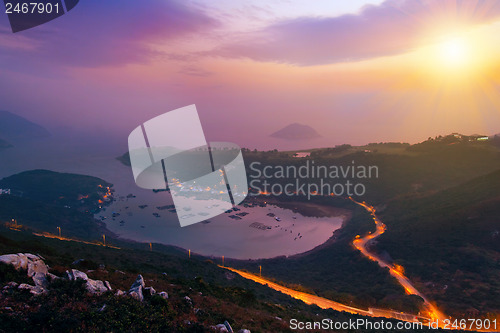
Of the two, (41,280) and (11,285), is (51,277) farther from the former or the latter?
(11,285)

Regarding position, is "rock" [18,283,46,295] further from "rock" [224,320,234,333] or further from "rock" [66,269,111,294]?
"rock" [224,320,234,333]

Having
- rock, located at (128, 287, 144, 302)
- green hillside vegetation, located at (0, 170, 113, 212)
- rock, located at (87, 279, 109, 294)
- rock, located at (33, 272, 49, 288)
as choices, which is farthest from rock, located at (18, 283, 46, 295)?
green hillside vegetation, located at (0, 170, 113, 212)

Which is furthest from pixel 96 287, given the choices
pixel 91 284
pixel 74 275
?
pixel 74 275

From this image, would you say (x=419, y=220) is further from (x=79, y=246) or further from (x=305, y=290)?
(x=79, y=246)

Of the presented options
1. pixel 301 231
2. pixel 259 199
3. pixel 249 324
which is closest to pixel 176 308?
pixel 249 324

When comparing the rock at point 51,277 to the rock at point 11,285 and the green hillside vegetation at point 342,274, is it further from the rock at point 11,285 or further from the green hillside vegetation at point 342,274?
the green hillside vegetation at point 342,274

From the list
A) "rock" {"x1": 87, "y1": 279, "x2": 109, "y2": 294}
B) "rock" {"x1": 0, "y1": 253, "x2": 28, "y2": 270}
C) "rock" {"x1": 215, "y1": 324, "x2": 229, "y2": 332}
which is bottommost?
"rock" {"x1": 215, "y1": 324, "x2": 229, "y2": 332}

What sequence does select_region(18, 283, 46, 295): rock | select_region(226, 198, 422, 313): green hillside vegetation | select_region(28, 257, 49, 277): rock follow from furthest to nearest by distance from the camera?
select_region(226, 198, 422, 313): green hillside vegetation < select_region(28, 257, 49, 277): rock < select_region(18, 283, 46, 295): rock

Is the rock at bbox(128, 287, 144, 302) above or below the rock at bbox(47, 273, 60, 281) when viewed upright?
below

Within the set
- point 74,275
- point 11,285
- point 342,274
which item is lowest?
point 342,274

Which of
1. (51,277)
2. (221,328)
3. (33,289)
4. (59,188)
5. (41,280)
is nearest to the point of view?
(33,289)

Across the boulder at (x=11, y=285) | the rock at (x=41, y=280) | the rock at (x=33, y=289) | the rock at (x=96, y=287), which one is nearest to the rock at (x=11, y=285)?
the boulder at (x=11, y=285)
